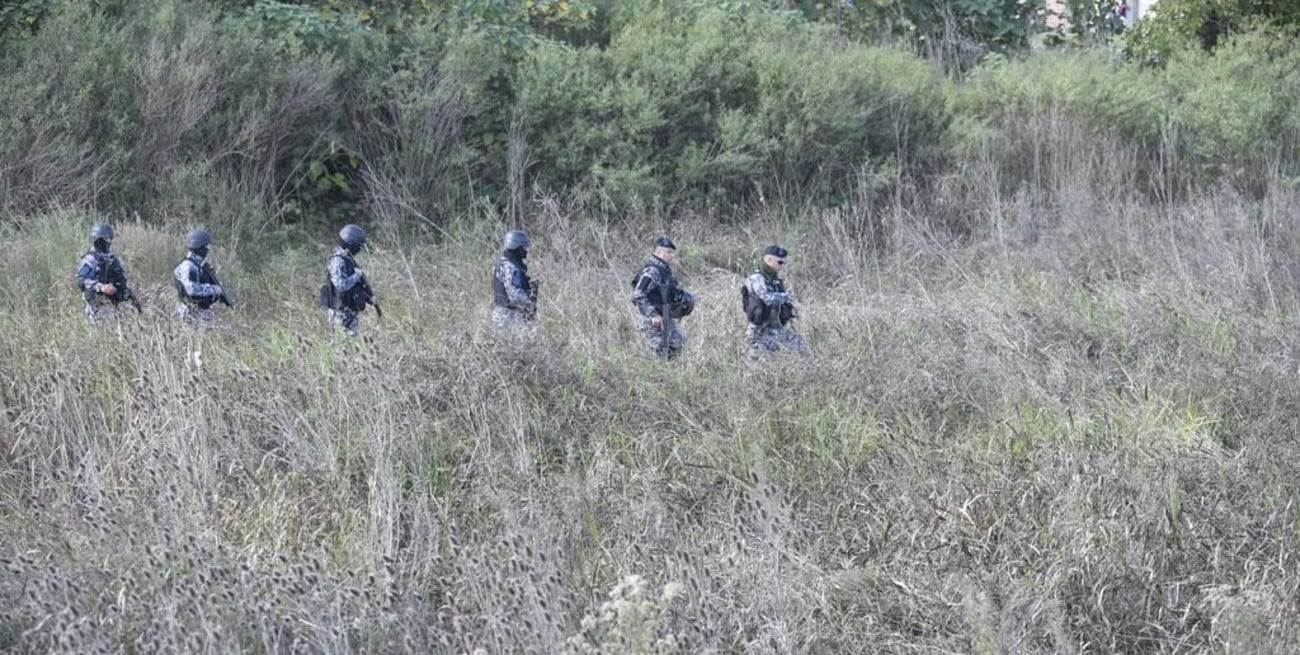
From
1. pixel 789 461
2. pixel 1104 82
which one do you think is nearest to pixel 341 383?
pixel 789 461

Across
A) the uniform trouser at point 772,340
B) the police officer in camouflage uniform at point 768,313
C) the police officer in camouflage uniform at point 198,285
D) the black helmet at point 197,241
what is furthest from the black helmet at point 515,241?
the black helmet at point 197,241

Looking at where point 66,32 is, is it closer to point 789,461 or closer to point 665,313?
point 665,313

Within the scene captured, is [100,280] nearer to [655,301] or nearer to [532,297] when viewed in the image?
[532,297]

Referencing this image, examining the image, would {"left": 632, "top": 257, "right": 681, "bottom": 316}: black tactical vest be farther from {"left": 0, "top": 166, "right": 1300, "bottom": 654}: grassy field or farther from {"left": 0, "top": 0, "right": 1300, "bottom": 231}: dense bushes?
{"left": 0, "top": 0, "right": 1300, "bottom": 231}: dense bushes

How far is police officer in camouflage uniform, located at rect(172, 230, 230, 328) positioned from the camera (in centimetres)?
1055

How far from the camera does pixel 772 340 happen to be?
33.5ft

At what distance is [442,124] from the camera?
15.2 metres

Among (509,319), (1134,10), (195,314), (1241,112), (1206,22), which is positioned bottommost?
(195,314)

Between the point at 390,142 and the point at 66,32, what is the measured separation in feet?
10.1

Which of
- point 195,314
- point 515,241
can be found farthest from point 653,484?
point 195,314

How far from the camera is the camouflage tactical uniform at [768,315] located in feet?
33.3

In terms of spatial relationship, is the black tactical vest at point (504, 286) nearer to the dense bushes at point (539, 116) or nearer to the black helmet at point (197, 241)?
the black helmet at point (197, 241)

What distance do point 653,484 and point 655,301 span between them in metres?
2.99

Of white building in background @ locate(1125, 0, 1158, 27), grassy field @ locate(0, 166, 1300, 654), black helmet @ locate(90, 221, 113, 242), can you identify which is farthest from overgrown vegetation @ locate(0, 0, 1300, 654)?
white building in background @ locate(1125, 0, 1158, 27)
